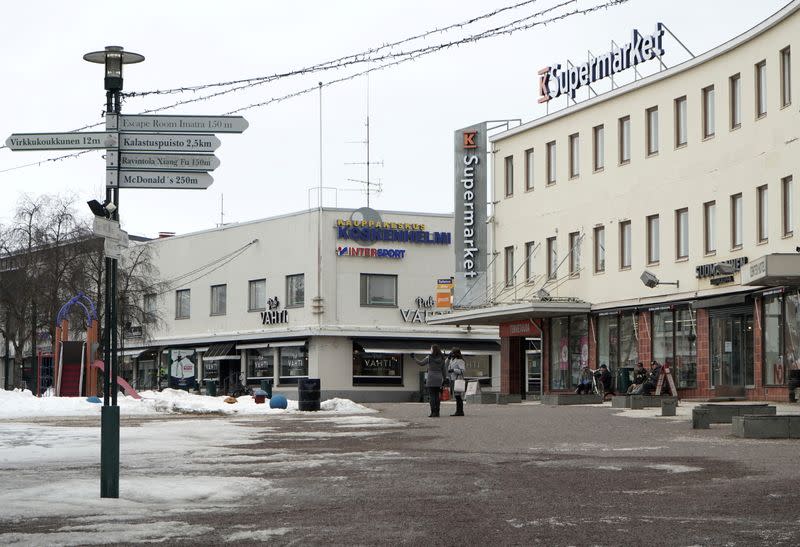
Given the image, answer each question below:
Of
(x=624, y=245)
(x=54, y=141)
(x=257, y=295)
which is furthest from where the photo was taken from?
(x=257, y=295)

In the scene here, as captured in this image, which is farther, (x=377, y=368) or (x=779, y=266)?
(x=377, y=368)

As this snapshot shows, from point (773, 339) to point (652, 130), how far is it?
943 cm

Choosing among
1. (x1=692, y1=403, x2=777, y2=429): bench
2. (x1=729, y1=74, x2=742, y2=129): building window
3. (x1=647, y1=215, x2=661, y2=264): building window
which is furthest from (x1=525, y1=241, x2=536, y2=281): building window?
(x1=692, y1=403, x2=777, y2=429): bench

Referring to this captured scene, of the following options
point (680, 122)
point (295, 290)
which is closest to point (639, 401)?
point (680, 122)

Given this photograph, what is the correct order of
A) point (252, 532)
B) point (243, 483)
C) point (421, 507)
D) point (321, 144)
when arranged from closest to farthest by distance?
point (252, 532) < point (421, 507) < point (243, 483) < point (321, 144)

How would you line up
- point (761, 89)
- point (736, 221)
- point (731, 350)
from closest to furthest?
1. point (761, 89)
2. point (736, 221)
3. point (731, 350)

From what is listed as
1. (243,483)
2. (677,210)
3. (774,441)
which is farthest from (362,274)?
(243,483)

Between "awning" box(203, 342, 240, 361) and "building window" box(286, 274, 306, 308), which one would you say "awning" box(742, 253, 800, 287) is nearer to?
"building window" box(286, 274, 306, 308)

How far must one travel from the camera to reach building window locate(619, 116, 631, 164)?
44631 mm

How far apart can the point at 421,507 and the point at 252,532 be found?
6.83 feet

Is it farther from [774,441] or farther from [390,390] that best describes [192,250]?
[774,441]

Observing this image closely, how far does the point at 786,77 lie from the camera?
118ft

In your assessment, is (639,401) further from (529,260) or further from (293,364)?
(293,364)

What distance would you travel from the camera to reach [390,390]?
6481 centimetres
